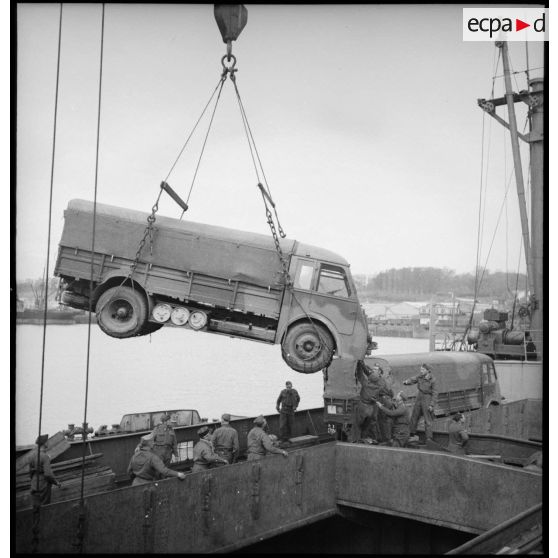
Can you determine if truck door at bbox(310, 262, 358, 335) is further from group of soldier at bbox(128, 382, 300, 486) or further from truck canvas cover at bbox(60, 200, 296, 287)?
group of soldier at bbox(128, 382, 300, 486)

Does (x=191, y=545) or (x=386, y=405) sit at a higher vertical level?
(x=386, y=405)

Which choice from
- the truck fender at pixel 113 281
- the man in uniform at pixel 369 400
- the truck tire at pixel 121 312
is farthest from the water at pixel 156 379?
the man in uniform at pixel 369 400

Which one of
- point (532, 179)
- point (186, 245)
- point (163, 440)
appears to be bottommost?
point (163, 440)

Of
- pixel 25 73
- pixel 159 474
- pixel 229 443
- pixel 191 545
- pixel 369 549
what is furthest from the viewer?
pixel 369 549

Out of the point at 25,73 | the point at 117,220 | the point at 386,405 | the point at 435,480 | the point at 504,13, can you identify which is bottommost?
the point at 435,480

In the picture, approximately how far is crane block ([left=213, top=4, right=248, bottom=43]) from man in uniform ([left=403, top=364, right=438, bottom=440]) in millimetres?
5624

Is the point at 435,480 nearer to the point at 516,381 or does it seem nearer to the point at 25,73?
the point at 25,73

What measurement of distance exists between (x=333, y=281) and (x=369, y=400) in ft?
6.36

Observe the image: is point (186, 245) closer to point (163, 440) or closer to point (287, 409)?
point (163, 440)

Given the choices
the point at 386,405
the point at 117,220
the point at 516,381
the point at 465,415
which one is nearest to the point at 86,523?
the point at 117,220

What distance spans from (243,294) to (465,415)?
5.10 metres

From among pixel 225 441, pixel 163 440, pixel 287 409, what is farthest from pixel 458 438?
pixel 163 440

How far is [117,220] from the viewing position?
746 cm

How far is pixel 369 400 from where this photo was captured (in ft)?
26.4
